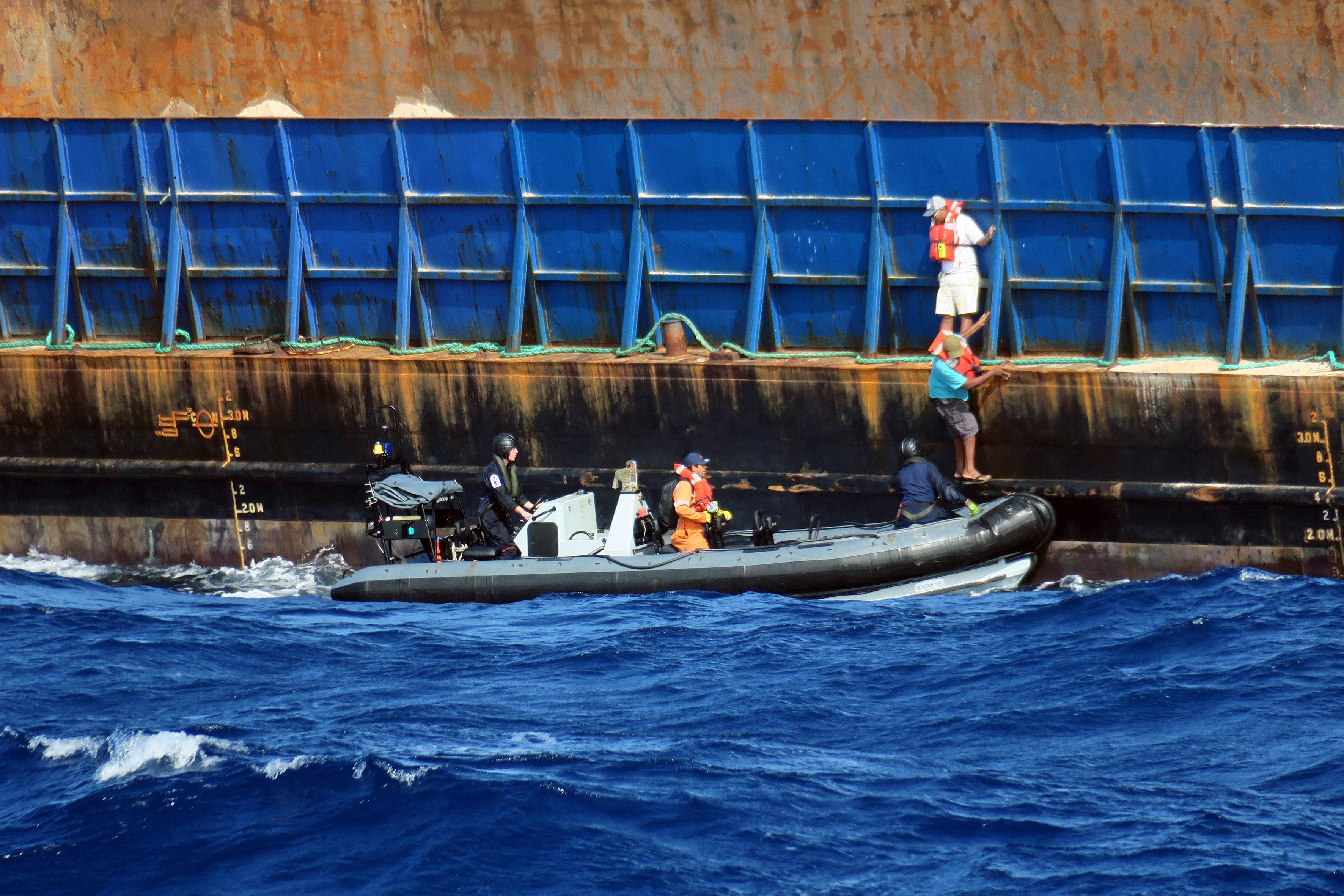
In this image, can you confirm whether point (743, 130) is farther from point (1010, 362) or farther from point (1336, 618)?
point (1336, 618)

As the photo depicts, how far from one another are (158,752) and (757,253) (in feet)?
23.4

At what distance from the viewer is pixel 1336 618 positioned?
1004cm

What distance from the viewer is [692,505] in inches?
487

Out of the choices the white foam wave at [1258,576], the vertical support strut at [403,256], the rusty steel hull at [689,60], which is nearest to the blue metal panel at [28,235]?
the rusty steel hull at [689,60]

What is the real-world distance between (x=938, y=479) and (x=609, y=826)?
5.81m

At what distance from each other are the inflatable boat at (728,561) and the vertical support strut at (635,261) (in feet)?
4.95

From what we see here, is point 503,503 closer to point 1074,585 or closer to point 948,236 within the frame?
point 948,236

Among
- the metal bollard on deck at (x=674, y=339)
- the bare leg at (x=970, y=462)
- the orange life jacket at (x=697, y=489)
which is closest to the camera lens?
the bare leg at (x=970, y=462)

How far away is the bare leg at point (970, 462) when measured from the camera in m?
12.2

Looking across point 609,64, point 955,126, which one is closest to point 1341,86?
point 955,126

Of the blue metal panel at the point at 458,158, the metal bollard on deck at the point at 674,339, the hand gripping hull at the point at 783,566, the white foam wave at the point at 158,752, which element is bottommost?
the white foam wave at the point at 158,752

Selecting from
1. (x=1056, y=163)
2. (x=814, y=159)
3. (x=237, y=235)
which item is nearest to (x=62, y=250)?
(x=237, y=235)

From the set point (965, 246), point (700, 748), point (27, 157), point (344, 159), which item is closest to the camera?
point (700, 748)

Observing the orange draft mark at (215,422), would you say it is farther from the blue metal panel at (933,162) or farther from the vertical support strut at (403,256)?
the blue metal panel at (933,162)
